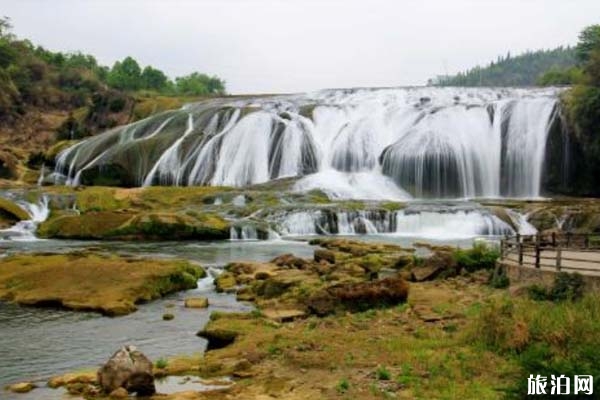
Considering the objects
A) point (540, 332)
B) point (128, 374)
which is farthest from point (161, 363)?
point (540, 332)

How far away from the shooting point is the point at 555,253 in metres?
21.0

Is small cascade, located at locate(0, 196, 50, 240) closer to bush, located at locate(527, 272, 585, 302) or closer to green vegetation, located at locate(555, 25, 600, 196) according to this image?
bush, located at locate(527, 272, 585, 302)

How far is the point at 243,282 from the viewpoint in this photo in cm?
2353

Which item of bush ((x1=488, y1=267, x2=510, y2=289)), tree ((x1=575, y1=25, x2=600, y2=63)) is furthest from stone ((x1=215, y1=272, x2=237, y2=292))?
tree ((x1=575, y1=25, x2=600, y2=63))

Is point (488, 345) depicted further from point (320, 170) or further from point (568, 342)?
point (320, 170)

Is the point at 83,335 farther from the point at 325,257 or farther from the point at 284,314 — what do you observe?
the point at 325,257

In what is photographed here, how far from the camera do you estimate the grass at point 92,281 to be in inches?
791

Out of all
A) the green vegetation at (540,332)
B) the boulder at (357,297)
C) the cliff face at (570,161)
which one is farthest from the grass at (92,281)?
the cliff face at (570,161)

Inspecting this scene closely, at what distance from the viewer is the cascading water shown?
52.9 meters

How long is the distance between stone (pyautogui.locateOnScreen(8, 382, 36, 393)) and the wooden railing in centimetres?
1135

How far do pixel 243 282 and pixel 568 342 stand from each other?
13.1 m

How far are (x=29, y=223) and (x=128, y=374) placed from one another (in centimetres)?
3092

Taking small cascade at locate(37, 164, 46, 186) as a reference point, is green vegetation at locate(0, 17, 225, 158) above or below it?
above

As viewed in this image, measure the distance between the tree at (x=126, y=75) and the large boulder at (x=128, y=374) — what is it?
4273 inches
